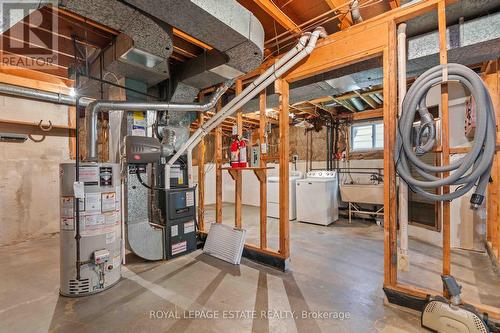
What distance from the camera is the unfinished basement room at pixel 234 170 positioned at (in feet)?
5.78

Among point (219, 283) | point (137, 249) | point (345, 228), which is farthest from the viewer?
point (345, 228)

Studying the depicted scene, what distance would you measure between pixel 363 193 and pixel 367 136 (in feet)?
4.91

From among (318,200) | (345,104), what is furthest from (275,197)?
(345,104)

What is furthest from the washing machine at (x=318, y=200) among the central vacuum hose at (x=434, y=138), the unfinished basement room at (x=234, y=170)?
the central vacuum hose at (x=434, y=138)

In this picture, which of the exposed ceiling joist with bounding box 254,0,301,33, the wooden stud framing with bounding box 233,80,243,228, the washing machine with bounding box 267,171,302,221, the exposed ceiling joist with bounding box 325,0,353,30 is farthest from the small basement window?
the exposed ceiling joist with bounding box 254,0,301,33

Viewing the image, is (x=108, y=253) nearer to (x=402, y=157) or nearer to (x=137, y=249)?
(x=137, y=249)

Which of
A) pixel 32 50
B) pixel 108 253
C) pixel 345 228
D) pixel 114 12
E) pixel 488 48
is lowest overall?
pixel 345 228

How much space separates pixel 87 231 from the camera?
2.16 metres

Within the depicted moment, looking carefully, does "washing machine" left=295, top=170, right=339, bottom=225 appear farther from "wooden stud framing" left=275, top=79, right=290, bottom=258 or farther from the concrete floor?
"wooden stud framing" left=275, top=79, right=290, bottom=258

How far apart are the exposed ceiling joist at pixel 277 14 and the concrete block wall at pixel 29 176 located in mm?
4280

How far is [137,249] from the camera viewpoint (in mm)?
2816

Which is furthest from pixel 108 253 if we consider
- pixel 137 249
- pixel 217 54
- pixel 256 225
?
pixel 256 225

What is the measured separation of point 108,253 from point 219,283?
1.11m

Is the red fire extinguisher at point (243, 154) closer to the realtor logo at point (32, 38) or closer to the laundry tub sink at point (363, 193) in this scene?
the realtor logo at point (32, 38)
